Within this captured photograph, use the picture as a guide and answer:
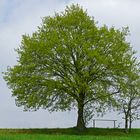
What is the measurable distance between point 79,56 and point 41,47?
4.88 metres

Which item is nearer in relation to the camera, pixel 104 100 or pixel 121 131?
pixel 104 100

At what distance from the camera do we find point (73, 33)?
225ft

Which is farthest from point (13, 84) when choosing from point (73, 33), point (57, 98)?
point (73, 33)

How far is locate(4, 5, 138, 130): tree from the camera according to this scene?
214 feet

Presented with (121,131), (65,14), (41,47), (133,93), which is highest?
(65,14)

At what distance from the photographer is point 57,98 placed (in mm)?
66938

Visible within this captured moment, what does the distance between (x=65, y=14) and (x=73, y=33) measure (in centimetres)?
352

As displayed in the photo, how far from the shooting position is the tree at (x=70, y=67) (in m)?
65.3

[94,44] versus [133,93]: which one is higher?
[94,44]

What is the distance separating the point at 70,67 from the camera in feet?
218

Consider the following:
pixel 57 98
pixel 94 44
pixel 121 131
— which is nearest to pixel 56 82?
pixel 57 98

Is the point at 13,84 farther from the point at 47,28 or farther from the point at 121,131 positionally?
the point at 121,131

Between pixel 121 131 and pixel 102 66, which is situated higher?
pixel 102 66

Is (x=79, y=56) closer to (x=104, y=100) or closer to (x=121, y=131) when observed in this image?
(x=104, y=100)
